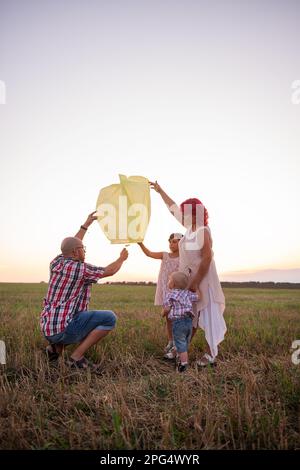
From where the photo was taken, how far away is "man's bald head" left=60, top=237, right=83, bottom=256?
16.4 ft

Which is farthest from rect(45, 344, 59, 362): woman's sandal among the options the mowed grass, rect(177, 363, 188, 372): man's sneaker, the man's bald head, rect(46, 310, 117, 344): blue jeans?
rect(177, 363, 188, 372): man's sneaker

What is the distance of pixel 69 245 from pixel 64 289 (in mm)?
580

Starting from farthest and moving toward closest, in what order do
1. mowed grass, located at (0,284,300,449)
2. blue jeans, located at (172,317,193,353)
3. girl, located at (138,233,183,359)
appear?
girl, located at (138,233,183,359) < blue jeans, located at (172,317,193,353) < mowed grass, located at (0,284,300,449)

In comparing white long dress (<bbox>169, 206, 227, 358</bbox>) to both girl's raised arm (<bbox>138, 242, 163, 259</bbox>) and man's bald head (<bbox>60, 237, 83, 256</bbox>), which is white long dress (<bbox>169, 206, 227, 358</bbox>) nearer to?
girl's raised arm (<bbox>138, 242, 163, 259</bbox>)

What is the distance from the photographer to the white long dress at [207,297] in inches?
210

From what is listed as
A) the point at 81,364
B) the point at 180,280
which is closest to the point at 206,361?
the point at 180,280

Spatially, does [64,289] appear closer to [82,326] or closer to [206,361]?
[82,326]

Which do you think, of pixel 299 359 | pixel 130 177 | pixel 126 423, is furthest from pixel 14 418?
pixel 299 359

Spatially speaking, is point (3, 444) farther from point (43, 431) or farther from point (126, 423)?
point (126, 423)

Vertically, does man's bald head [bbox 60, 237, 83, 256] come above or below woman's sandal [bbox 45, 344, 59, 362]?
above

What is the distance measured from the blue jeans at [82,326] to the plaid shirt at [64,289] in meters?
0.07

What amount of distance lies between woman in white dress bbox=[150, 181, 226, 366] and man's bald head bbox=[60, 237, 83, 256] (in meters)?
1.55

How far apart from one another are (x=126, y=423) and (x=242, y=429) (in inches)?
37.2
